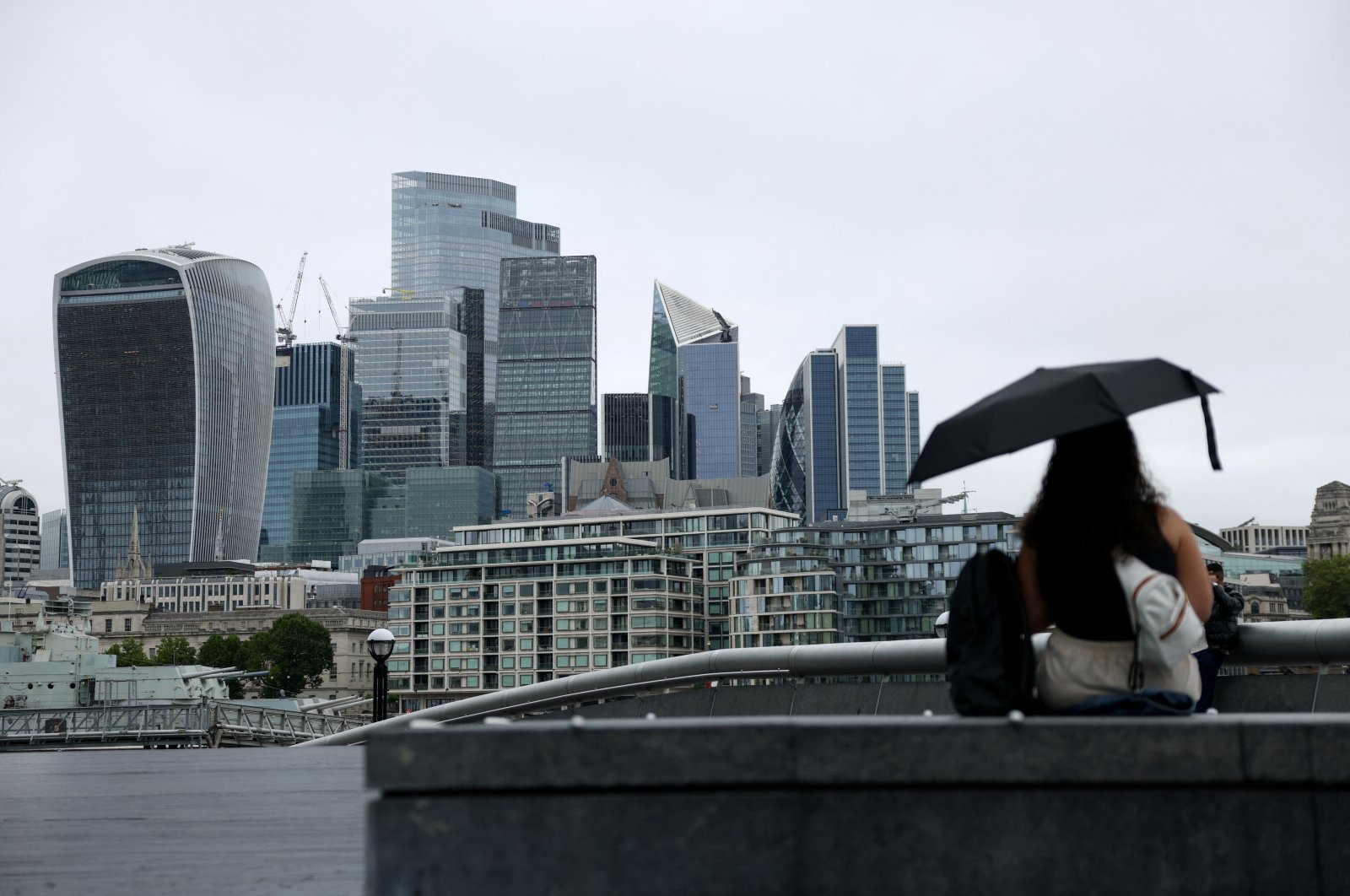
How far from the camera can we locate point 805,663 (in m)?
15.3

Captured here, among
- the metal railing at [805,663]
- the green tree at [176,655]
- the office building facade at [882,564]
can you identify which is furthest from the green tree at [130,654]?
the metal railing at [805,663]

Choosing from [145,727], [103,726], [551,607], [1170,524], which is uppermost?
[1170,524]

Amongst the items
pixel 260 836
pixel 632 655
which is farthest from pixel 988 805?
pixel 632 655

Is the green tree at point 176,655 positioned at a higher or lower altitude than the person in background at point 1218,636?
lower

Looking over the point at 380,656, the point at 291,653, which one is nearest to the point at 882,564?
the point at 291,653

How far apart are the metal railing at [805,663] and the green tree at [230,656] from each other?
14893 centimetres

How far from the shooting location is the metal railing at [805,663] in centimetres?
1148

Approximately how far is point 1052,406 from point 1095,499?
0.35 m

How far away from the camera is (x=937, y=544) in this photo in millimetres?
159500

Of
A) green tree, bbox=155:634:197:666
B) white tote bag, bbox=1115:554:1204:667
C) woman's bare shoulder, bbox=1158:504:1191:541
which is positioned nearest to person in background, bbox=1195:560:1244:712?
woman's bare shoulder, bbox=1158:504:1191:541

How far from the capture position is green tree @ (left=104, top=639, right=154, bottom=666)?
158m

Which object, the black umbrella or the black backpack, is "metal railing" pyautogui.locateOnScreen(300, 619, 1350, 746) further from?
the black backpack

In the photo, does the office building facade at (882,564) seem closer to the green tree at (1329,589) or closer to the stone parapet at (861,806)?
the green tree at (1329,589)

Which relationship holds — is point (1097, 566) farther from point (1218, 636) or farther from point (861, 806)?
point (1218, 636)
